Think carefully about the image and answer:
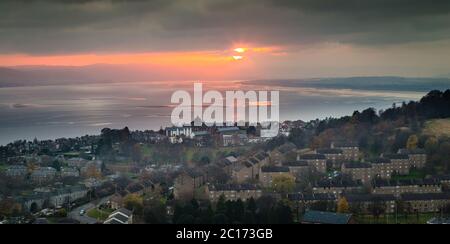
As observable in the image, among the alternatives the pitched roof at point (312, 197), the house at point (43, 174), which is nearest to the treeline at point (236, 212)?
the pitched roof at point (312, 197)

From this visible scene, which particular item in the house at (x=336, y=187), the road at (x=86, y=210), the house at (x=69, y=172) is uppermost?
the house at (x=69, y=172)

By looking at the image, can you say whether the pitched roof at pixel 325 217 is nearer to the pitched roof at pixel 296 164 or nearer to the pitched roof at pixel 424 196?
the pitched roof at pixel 424 196

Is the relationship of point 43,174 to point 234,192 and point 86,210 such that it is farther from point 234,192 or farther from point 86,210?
point 234,192

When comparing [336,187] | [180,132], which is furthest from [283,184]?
[180,132]
